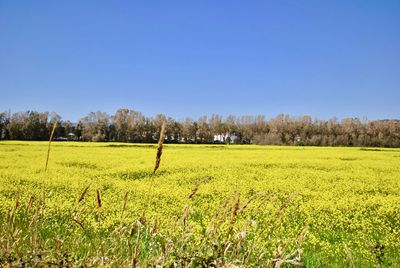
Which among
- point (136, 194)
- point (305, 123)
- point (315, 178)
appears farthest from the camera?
point (305, 123)

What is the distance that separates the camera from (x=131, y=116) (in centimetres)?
8838

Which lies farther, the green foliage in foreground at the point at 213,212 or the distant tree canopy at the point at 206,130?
the distant tree canopy at the point at 206,130

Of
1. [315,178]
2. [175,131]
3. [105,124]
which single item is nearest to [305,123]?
[175,131]

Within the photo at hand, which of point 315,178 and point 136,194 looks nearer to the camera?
point 136,194

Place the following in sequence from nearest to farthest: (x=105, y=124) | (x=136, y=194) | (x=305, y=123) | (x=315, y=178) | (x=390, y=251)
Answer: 1. (x=390, y=251)
2. (x=136, y=194)
3. (x=315, y=178)
4. (x=105, y=124)
5. (x=305, y=123)

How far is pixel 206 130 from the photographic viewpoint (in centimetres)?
9431

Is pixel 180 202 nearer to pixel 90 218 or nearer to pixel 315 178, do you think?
pixel 90 218

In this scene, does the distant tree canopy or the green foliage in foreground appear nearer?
the green foliage in foreground

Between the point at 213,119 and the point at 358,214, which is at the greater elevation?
the point at 213,119

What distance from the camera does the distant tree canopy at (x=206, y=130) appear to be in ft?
241

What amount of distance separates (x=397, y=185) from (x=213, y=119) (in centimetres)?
8729

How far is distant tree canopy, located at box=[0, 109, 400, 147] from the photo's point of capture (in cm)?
7338

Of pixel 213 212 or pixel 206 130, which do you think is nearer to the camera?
pixel 213 212

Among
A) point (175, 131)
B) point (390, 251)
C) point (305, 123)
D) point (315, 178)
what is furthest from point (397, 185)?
point (305, 123)
